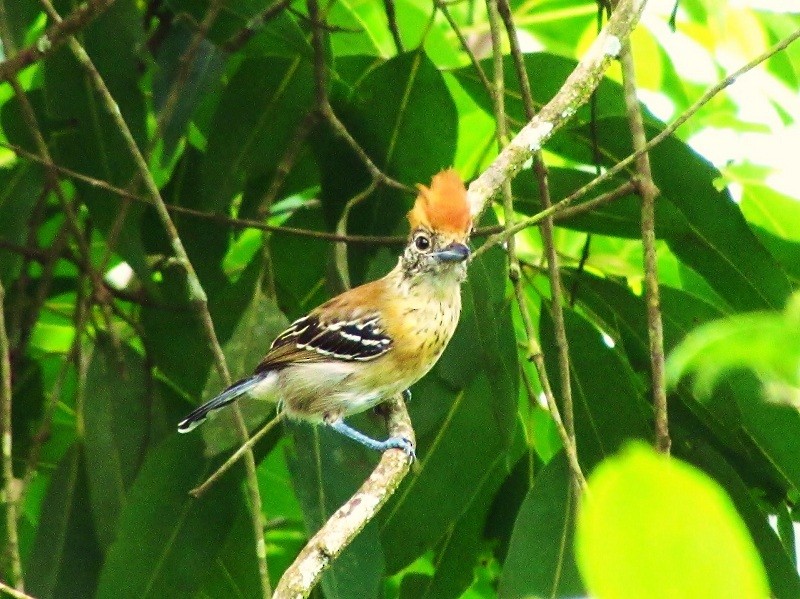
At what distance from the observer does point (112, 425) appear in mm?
3236

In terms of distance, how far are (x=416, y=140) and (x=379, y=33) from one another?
38.7 inches

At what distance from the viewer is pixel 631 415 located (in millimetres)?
3014

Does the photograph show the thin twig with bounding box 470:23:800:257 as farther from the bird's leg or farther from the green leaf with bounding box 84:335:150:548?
the green leaf with bounding box 84:335:150:548

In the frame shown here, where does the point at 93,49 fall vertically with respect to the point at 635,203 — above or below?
above

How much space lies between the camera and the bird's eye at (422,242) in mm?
2986

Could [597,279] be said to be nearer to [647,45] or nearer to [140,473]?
[647,45]

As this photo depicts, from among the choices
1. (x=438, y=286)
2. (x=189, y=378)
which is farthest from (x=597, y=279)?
(x=189, y=378)

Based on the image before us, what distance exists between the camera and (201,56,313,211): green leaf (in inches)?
130

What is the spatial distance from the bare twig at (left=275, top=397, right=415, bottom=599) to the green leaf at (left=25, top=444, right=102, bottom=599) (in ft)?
3.46

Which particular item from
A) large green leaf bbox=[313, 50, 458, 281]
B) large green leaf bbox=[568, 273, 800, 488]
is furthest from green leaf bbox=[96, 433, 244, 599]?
large green leaf bbox=[568, 273, 800, 488]

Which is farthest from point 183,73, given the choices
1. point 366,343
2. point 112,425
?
point 112,425

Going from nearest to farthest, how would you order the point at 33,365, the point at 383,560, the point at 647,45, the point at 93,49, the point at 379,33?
the point at 383,560
the point at 93,49
the point at 33,365
the point at 647,45
the point at 379,33

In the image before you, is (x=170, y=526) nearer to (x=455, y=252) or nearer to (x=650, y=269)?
(x=455, y=252)

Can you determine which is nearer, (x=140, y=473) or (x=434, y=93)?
(x=140, y=473)
